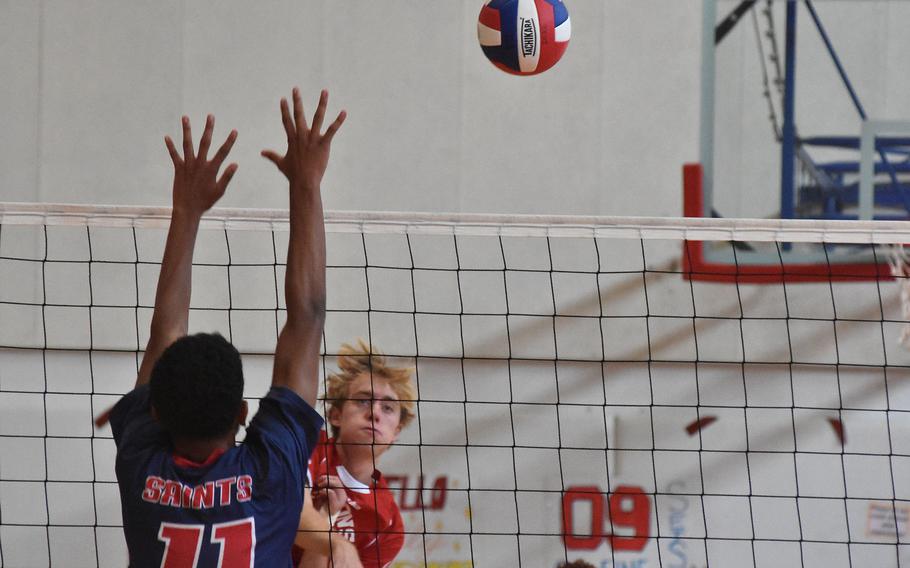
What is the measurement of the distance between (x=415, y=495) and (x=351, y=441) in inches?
92.3

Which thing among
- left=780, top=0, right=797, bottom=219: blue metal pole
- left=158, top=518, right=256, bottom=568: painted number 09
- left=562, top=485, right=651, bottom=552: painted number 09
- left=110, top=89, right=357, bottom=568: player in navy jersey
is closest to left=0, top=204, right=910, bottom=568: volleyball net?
left=562, top=485, right=651, bottom=552: painted number 09

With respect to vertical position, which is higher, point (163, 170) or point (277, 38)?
point (277, 38)

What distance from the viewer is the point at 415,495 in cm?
612

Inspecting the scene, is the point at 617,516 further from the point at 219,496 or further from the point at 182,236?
the point at 219,496

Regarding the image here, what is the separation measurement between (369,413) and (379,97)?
2.92 m

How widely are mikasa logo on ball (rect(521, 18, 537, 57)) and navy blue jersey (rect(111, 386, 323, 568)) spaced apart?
2.61 meters

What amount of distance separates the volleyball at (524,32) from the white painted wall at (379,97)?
2194 millimetres

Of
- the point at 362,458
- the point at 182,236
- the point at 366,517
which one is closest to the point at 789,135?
the point at 362,458

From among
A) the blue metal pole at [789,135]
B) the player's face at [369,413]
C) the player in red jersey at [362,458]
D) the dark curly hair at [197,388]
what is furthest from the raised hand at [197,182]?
the blue metal pole at [789,135]

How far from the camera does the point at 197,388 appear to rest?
5.14 feet

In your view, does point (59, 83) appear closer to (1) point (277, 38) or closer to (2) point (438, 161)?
(1) point (277, 38)

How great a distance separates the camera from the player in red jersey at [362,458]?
3.63 meters

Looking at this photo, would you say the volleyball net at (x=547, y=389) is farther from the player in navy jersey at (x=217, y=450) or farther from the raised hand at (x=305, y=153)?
the player in navy jersey at (x=217, y=450)

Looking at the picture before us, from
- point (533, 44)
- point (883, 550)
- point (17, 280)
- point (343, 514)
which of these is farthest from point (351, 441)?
point (883, 550)
